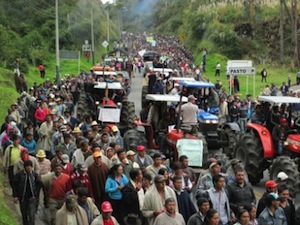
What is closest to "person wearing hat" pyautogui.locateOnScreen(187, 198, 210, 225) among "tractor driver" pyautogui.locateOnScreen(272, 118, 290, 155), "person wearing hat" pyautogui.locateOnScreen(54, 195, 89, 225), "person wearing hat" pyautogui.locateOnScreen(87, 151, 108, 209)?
"person wearing hat" pyautogui.locateOnScreen(54, 195, 89, 225)

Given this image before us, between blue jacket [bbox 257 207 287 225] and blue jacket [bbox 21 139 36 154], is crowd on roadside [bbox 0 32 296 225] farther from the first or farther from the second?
blue jacket [bbox 21 139 36 154]

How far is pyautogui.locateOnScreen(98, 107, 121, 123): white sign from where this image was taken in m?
20.9

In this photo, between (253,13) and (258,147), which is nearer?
(258,147)

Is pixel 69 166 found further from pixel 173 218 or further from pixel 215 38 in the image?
pixel 215 38

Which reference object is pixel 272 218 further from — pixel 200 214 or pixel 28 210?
pixel 28 210

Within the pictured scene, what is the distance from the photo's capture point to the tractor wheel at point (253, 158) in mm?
17109

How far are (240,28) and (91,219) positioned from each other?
59.9 metres

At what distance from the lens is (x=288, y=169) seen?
15.0 meters

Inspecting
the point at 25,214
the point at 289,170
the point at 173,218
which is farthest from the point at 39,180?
the point at 289,170

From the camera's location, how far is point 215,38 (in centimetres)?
6688

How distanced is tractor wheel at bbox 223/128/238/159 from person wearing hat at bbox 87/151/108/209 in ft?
28.8

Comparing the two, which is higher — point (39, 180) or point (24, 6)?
point (24, 6)

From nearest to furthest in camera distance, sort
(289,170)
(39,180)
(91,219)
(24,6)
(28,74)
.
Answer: (91,219) < (39,180) < (289,170) < (28,74) < (24,6)

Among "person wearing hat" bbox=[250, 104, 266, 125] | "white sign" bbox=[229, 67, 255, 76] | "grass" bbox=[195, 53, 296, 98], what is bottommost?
"grass" bbox=[195, 53, 296, 98]
